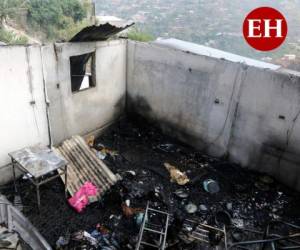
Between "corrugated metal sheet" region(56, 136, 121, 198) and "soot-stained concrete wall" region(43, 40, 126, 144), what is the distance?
37cm

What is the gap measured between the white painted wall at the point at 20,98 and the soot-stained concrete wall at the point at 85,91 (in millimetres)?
271

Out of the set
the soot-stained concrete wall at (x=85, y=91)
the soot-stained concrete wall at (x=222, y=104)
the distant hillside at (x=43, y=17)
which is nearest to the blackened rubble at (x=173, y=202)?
the soot-stained concrete wall at (x=222, y=104)

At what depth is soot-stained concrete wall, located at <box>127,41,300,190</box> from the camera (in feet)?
19.6

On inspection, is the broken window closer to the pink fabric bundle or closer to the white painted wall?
the white painted wall

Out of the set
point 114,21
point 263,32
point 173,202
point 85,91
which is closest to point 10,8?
point 114,21

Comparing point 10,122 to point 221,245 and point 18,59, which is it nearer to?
point 18,59

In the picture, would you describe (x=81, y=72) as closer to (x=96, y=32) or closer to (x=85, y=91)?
(x=85, y=91)

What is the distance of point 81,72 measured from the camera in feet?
24.2

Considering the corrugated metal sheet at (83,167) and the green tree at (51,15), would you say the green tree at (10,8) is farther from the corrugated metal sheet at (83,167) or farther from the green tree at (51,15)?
the corrugated metal sheet at (83,167)

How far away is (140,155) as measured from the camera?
739 cm

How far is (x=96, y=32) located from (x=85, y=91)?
171 cm

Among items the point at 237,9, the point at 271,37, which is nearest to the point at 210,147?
the point at 271,37

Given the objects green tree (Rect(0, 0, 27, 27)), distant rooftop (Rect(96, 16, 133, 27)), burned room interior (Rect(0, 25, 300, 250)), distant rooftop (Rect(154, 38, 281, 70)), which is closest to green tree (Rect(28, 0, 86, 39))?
green tree (Rect(0, 0, 27, 27))

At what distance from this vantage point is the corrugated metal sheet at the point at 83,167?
613 cm
